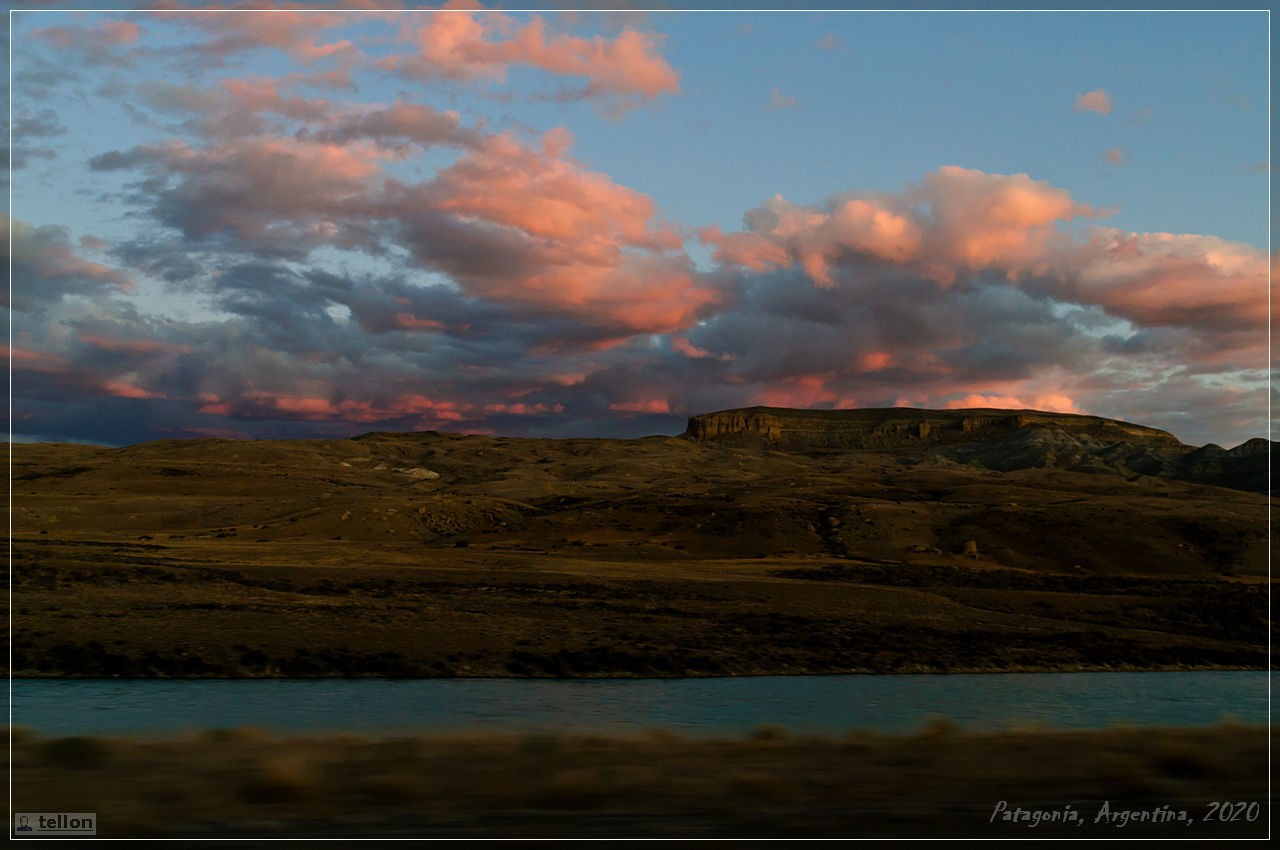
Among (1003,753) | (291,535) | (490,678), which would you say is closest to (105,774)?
(1003,753)

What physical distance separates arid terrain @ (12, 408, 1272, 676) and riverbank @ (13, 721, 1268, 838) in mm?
19965

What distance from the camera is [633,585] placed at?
47.1 meters

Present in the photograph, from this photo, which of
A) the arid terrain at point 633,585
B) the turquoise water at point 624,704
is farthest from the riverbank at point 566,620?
the turquoise water at point 624,704

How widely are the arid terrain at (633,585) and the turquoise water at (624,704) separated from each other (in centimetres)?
194

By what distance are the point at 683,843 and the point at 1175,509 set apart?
3974 inches

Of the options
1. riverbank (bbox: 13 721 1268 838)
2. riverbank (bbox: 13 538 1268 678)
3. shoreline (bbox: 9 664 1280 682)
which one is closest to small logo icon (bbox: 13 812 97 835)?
riverbank (bbox: 13 721 1268 838)

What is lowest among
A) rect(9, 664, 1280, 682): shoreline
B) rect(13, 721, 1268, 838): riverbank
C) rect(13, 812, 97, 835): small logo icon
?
rect(9, 664, 1280, 682): shoreline

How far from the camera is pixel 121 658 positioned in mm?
30172

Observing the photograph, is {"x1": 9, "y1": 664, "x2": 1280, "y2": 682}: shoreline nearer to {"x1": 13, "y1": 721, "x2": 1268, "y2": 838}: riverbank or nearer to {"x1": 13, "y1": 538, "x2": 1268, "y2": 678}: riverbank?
{"x1": 13, "y1": 538, "x2": 1268, "y2": 678}: riverbank

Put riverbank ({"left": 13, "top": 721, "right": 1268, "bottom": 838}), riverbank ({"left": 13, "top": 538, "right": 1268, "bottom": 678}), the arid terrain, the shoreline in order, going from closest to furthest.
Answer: riverbank ({"left": 13, "top": 721, "right": 1268, "bottom": 838}) < the shoreline < riverbank ({"left": 13, "top": 538, "right": 1268, "bottom": 678}) < the arid terrain

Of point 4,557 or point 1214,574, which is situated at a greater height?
point 4,557

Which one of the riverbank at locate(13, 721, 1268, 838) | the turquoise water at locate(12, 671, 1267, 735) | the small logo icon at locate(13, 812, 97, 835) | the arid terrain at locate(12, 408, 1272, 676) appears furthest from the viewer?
the arid terrain at locate(12, 408, 1272, 676)

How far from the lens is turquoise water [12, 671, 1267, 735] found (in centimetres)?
2284

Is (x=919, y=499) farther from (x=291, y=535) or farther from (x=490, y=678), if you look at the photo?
(x=490, y=678)
